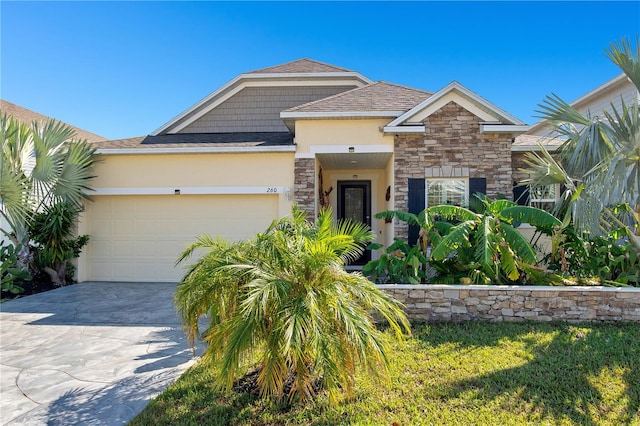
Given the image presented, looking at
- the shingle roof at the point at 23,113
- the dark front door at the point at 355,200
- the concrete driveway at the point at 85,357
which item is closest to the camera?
the concrete driveway at the point at 85,357

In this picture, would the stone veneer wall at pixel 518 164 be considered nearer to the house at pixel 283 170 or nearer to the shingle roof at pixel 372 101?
the house at pixel 283 170

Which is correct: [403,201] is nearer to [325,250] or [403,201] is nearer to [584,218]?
[584,218]

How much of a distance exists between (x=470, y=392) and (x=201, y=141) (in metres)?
10.1

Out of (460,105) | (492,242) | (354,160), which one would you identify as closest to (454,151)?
(460,105)

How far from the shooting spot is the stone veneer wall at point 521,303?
577 centimetres

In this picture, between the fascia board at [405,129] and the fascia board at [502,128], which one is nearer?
the fascia board at [502,128]

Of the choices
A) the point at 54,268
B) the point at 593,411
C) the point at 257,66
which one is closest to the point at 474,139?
the point at 593,411

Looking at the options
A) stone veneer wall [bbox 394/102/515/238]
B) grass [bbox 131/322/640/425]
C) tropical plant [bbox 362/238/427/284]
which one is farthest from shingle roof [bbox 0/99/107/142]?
grass [bbox 131/322/640/425]

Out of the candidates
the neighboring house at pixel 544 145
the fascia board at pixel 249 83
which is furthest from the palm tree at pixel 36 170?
the neighboring house at pixel 544 145

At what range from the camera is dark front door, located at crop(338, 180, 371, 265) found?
12.3m

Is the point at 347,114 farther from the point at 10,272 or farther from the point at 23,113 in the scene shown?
the point at 23,113

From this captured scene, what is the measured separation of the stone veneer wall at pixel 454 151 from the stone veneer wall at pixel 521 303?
11.3 ft

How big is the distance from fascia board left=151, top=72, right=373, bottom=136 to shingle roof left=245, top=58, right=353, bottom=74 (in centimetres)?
32

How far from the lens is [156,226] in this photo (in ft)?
33.0
